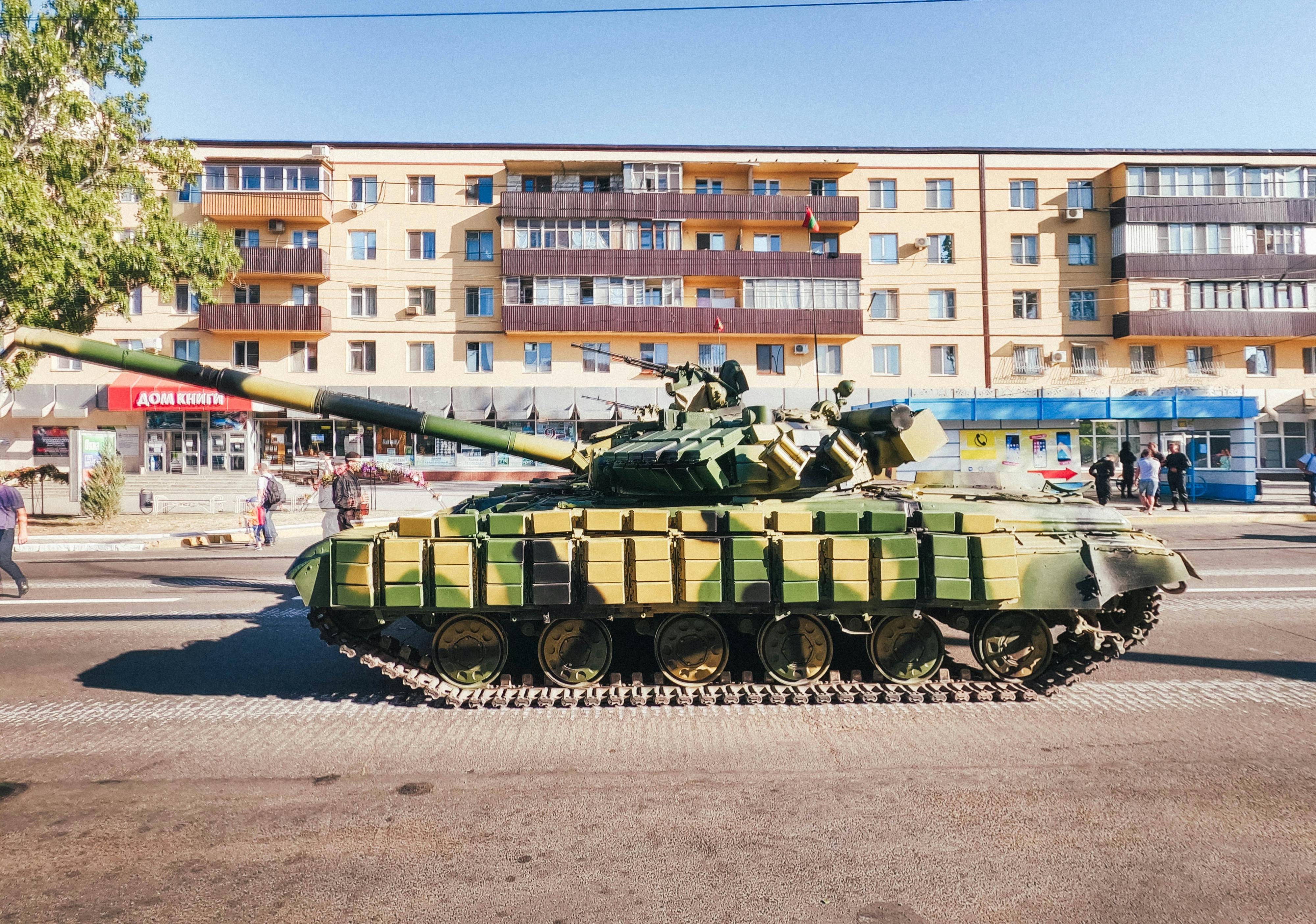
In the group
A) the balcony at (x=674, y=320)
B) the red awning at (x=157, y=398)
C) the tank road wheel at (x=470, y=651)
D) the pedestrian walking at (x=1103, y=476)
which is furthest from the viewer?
the balcony at (x=674, y=320)

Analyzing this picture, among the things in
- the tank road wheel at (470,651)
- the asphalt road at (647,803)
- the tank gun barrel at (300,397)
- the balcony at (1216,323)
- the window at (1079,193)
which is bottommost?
the asphalt road at (647,803)

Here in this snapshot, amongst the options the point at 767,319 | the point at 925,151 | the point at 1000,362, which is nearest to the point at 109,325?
the point at 767,319

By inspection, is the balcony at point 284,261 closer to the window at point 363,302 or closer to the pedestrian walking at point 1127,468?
the window at point 363,302

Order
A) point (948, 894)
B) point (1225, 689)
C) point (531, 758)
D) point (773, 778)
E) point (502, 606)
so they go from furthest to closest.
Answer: point (1225, 689) → point (502, 606) → point (531, 758) → point (773, 778) → point (948, 894)

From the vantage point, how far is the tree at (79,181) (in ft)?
56.5

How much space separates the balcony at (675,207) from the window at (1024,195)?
735 cm

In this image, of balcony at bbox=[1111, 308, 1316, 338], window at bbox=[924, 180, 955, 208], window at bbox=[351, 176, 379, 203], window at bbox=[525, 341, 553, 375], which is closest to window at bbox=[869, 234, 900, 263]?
window at bbox=[924, 180, 955, 208]

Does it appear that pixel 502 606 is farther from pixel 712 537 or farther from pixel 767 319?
pixel 767 319

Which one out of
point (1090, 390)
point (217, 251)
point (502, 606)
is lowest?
point (502, 606)

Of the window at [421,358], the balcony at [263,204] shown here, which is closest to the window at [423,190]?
the balcony at [263,204]

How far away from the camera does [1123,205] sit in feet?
128

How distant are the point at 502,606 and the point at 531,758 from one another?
4.47 ft

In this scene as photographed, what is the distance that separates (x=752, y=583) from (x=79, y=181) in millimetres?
19697

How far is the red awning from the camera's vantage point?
36.2 metres
